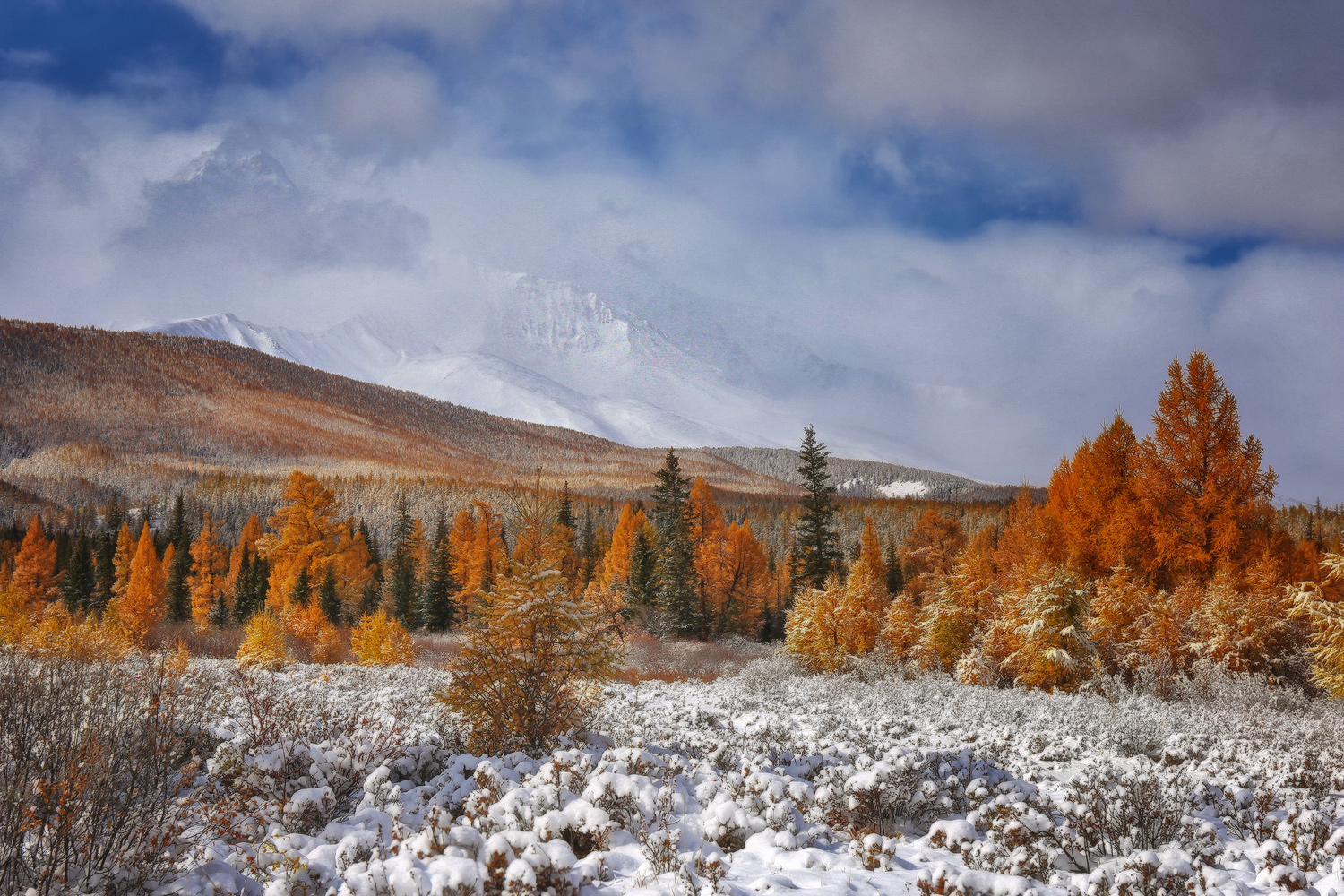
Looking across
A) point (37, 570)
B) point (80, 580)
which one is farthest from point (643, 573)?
point (80, 580)

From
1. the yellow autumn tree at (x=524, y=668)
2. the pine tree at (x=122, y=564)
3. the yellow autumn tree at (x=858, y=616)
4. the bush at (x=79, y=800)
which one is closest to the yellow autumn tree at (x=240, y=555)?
the pine tree at (x=122, y=564)

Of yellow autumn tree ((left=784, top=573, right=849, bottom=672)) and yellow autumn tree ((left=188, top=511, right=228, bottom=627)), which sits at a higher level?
yellow autumn tree ((left=784, top=573, right=849, bottom=672))

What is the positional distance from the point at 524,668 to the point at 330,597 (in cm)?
3902

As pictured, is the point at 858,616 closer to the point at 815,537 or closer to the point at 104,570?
the point at 815,537

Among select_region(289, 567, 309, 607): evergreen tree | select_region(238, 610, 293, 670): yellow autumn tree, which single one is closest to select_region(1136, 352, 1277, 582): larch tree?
select_region(238, 610, 293, 670): yellow autumn tree

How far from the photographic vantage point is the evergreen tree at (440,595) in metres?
46.3

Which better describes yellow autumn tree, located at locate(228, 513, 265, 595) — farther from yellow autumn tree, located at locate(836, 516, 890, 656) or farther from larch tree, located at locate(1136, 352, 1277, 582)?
larch tree, located at locate(1136, 352, 1277, 582)

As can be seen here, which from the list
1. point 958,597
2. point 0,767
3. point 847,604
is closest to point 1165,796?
point 0,767

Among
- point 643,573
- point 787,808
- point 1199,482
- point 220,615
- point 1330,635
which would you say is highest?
point 1199,482

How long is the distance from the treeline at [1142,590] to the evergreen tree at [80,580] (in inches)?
2318

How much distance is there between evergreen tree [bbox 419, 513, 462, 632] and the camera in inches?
1823

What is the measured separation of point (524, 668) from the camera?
9.94m

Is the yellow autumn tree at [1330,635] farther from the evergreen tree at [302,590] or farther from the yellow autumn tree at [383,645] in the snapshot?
the evergreen tree at [302,590]

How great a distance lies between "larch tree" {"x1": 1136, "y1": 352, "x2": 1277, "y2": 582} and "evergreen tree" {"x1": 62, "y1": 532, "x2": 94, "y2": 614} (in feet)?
229
